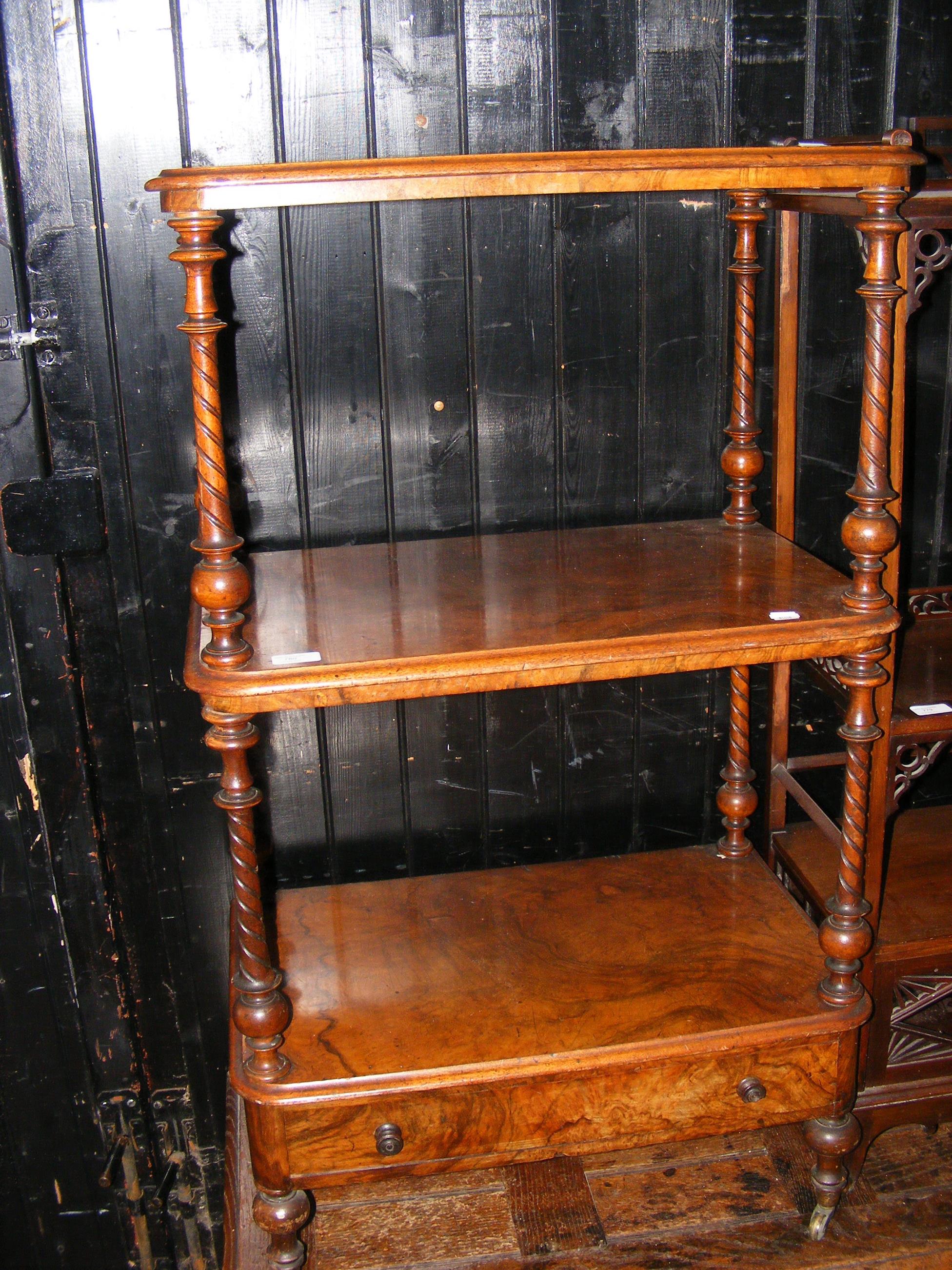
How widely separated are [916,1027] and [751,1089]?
352mm

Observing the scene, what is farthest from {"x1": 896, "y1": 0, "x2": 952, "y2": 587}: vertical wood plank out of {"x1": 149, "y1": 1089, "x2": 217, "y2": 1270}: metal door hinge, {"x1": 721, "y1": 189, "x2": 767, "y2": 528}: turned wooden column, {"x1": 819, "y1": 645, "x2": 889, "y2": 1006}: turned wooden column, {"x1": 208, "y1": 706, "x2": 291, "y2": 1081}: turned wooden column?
{"x1": 149, "y1": 1089, "x2": 217, "y2": 1270}: metal door hinge

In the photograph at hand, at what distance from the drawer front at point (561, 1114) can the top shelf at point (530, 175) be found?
114cm

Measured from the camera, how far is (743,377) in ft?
6.10

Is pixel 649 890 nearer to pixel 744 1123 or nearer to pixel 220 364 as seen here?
pixel 744 1123

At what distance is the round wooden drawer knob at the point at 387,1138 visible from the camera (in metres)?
1.58

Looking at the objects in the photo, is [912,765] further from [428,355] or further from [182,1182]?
[182,1182]

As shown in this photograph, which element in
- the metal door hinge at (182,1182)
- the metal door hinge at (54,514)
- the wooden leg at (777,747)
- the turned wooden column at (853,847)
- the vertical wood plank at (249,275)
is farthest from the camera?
the metal door hinge at (182,1182)

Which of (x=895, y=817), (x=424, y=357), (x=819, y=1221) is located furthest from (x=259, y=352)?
(x=819, y=1221)

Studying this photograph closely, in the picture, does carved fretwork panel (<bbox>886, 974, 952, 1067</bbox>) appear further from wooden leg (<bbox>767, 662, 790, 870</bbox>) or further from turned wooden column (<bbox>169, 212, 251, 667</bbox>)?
turned wooden column (<bbox>169, 212, 251, 667</bbox>)

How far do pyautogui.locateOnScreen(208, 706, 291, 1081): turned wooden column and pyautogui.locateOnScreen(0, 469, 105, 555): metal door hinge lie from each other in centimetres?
49

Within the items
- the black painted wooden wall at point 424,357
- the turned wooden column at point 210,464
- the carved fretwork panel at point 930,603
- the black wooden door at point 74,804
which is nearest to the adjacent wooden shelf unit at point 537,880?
the turned wooden column at point 210,464

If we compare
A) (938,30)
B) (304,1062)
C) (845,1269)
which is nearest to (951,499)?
(938,30)

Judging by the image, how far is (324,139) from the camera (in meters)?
1.71

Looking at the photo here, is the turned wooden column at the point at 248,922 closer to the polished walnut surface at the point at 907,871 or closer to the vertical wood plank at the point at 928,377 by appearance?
the polished walnut surface at the point at 907,871
